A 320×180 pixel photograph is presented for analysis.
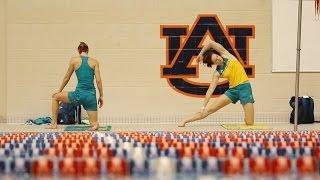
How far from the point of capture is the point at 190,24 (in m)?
11.3

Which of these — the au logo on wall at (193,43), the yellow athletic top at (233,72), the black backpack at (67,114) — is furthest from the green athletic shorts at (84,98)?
the au logo on wall at (193,43)

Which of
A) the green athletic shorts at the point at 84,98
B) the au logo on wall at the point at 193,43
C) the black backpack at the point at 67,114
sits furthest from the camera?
the au logo on wall at the point at 193,43

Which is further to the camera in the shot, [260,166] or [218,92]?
[218,92]

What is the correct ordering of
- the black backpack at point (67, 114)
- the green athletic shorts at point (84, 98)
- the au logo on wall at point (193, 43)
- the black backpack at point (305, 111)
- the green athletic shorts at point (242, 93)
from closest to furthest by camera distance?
the green athletic shorts at point (84, 98), the green athletic shorts at point (242, 93), the black backpack at point (67, 114), the black backpack at point (305, 111), the au logo on wall at point (193, 43)

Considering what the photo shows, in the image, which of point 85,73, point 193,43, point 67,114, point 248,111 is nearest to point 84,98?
point 85,73

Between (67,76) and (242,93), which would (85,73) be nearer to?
(67,76)

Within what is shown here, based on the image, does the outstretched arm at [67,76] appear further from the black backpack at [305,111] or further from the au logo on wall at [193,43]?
the black backpack at [305,111]

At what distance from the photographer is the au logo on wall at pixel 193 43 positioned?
11289 millimetres

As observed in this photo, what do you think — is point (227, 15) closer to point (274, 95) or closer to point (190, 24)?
point (190, 24)

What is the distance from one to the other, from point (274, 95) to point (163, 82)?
232cm

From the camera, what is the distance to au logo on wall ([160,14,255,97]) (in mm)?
11289

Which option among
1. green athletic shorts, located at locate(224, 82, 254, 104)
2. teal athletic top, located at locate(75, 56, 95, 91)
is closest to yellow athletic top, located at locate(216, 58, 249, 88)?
green athletic shorts, located at locate(224, 82, 254, 104)

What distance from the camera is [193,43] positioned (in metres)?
11.3

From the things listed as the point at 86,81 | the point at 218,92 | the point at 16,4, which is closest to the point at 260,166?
the point at 86,81
